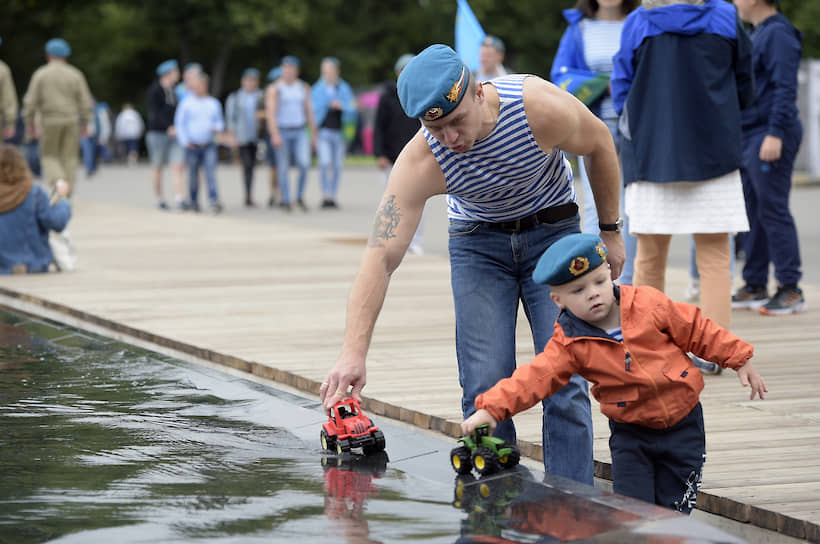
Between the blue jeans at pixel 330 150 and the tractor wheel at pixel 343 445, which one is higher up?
the blue jeans at pixel 330 150

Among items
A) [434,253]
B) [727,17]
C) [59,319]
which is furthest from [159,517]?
[434,253]

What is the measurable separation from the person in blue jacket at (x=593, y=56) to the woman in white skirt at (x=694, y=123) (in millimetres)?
1323

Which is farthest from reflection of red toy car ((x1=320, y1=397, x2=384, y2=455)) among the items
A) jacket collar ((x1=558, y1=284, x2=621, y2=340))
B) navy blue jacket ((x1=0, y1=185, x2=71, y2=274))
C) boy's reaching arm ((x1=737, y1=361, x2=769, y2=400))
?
navy blue jacket ((x1=0, y1=185, x2=71, y2=274))

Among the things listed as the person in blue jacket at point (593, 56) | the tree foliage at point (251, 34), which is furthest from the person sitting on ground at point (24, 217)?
the tree foliage at point (251, 34)

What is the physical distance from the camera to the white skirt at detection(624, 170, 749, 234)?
6.58m

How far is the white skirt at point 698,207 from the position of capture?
658 centimetres

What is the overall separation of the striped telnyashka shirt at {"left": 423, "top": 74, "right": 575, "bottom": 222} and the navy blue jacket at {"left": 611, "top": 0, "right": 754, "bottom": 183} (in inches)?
85.7

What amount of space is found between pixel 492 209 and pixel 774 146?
4.27 metres

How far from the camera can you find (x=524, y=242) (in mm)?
4539

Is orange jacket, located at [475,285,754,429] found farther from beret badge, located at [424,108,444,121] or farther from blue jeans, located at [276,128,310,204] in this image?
blue jeans, located at [276,128,310,204]

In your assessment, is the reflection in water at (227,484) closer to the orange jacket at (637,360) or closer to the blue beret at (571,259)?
the orange jacket at (637,360)

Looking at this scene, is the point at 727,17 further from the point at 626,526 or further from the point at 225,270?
the point at 225,270

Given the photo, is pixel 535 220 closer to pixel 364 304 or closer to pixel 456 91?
pixel 364 304

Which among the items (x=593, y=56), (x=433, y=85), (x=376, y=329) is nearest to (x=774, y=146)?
(x=593, y=56)
